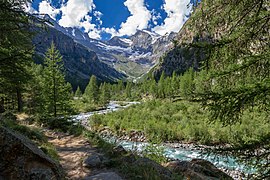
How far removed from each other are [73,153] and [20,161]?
164 inches

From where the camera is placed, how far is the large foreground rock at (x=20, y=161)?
3.73 metres

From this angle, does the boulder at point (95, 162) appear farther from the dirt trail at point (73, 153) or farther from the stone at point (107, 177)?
the stone at point (107, 177)

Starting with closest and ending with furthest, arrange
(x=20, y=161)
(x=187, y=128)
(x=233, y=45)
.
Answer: (x=20, y=161)
(x=233, y=45)
(x=187, y=128)

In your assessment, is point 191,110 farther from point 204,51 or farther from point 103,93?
point 103,93

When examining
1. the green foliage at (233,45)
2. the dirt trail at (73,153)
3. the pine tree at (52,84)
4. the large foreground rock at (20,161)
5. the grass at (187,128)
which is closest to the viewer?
the large foreground rock at (20,161)

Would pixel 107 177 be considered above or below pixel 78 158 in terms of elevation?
above

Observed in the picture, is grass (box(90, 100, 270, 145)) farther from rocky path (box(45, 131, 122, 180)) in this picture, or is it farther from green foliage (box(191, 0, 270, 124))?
green foliage (box(191, 0, 270, 124))

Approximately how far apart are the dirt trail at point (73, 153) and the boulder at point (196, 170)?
2515mm

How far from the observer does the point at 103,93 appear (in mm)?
70688

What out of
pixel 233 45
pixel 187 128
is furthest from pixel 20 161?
pixel 187 128

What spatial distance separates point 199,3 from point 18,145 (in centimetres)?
422

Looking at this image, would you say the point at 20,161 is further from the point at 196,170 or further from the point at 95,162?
the point at 196,170

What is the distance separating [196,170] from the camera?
7.58m

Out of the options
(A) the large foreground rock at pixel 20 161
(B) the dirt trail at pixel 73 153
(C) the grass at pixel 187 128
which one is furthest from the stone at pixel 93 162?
(C) the grass at pixel 187 128
